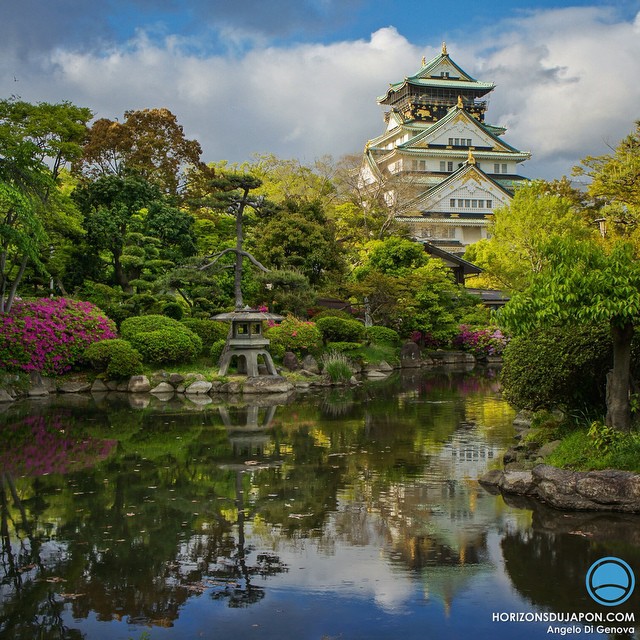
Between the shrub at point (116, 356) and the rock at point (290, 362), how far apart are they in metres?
4.99

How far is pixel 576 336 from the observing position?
9781mm

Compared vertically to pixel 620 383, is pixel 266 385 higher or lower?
higher

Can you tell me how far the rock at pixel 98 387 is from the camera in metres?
21.3

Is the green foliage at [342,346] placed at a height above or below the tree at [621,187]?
below

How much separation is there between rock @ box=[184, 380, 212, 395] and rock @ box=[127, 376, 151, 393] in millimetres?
1248

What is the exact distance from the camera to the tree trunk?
28.2ft

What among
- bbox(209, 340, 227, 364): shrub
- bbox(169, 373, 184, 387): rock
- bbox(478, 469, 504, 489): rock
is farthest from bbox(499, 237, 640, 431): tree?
bbox(209, 340, 227, 364): shrub

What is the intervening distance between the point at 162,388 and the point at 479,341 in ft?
54.9

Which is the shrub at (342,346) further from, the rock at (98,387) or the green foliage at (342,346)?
the rock at (98,387)

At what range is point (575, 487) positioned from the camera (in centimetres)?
810

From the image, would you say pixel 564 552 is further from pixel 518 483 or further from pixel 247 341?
pixel 247 341

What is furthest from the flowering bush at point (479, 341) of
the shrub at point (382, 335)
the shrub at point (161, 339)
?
the shrub at point (161, 339)

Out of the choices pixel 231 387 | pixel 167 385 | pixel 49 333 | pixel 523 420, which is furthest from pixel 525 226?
pixel 49 333

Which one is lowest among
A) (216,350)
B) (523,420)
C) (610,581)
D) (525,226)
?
(610,581)
